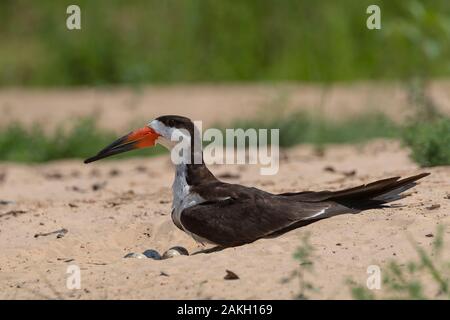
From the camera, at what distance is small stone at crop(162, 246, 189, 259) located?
6180 mm

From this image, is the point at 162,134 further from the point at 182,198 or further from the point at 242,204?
the point at 242,204

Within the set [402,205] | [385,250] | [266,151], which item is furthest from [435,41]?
[385,250]

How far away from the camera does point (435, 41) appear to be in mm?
12148

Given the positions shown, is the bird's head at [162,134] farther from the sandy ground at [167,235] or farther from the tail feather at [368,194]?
the tail feather at [368,194]

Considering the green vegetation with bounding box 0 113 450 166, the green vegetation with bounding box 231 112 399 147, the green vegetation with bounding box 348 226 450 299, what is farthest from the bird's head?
the green vegetation with bounding box 231 112 399 147

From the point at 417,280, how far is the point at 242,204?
4.85 ft

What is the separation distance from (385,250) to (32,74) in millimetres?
11634

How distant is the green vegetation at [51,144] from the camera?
36.7ft

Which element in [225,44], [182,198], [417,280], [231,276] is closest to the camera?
[417,280]

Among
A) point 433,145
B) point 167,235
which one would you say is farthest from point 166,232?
point 433,145

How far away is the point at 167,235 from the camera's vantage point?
6953 mm

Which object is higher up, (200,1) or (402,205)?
(200,1)

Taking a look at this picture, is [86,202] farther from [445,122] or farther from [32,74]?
[32,74]
